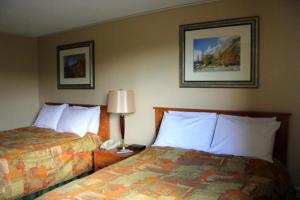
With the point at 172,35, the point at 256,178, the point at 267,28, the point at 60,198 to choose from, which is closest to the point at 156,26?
the point at 172,35

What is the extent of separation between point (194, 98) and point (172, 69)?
1.40 feet

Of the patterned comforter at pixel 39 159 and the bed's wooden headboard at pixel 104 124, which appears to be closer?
the patterned comforter at pixel 39 159

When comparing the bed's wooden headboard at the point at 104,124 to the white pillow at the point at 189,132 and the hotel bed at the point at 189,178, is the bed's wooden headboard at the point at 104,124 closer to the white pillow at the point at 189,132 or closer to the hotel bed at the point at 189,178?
the white pillow at the point at 189,132

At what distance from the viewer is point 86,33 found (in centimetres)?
388

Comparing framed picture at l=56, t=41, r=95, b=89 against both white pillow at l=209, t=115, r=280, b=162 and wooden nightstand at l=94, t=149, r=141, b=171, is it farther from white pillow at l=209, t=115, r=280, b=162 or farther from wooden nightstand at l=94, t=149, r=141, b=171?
white pillow at l=209, t=115, r=280, b=162

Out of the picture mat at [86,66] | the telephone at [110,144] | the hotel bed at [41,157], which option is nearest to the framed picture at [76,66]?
the picture mat at [86,66]

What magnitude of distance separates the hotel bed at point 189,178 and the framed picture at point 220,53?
42 cm

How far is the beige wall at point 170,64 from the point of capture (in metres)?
2.38

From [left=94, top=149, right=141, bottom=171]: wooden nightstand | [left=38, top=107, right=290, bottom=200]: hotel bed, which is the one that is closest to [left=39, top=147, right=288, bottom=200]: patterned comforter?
[left=38, top=107, right=290, bottom=200]: hotel bed

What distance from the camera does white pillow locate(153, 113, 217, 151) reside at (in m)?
2.57

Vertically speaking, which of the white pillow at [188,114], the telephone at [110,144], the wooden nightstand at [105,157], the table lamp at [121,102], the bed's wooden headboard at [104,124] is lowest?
the wooden nightstand at [105,157]

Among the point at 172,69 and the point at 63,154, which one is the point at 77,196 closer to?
the point at 63,154

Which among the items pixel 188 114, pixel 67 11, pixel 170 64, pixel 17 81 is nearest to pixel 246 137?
pixel 188 114

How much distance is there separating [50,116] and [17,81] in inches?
41.6
